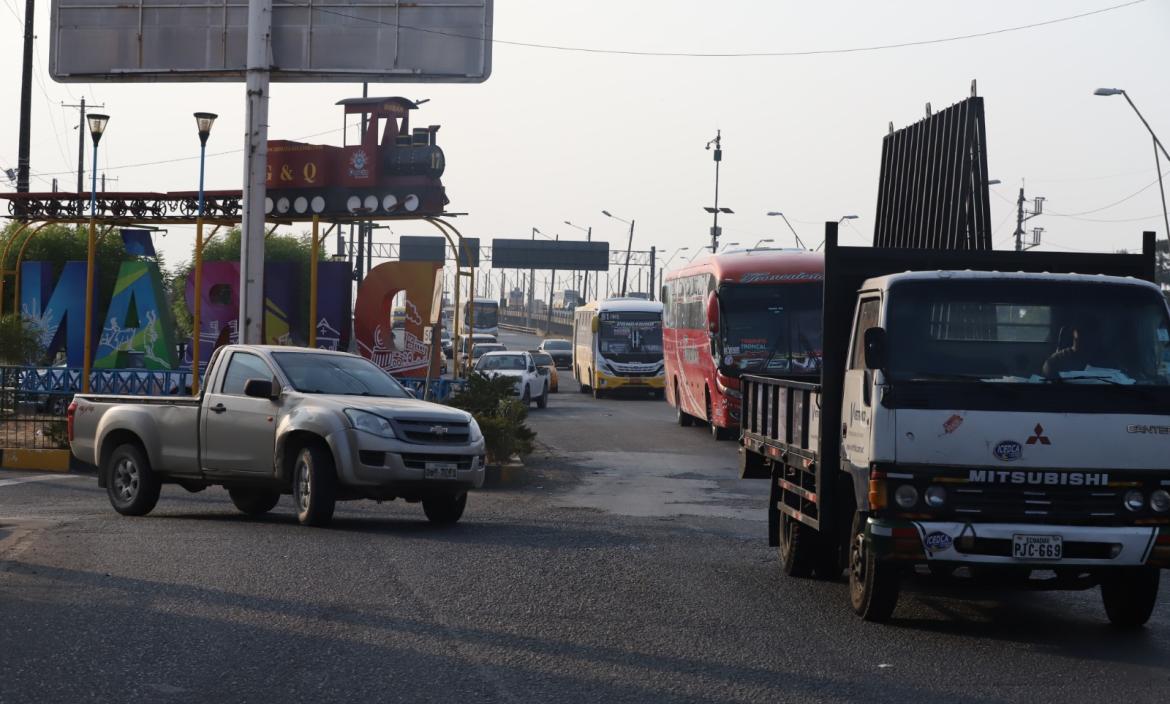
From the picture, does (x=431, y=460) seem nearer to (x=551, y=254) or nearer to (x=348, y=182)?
(x=348, y=182)

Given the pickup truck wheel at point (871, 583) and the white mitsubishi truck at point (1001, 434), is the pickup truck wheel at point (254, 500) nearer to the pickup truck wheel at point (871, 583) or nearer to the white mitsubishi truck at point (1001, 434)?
the white mitsubishi truck at point (1001, 434)

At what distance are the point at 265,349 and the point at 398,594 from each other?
558cm

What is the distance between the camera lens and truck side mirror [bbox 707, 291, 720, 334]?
26.4 metres

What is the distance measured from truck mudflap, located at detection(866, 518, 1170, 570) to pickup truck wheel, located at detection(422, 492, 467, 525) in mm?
6702

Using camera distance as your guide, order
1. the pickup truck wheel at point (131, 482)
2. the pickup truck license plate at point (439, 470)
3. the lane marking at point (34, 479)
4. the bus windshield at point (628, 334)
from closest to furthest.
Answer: the pickup truck license plate at point (439, 470)
the pickup truck wheel at point (131, 482)
the lane marking at point (34, 479)
the bus windshield at point (628, 334)

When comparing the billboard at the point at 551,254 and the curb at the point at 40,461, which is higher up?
the billboard at the point at 551,254

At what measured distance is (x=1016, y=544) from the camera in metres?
8.37

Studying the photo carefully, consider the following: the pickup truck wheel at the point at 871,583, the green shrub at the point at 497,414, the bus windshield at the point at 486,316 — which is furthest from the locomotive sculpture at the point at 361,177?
the bus windshield at the point at 486,316

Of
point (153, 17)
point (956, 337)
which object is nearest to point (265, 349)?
point (956, 337)

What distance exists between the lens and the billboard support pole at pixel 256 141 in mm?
23406

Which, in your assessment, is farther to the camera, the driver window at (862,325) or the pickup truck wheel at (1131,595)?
the driver window at (862,325)

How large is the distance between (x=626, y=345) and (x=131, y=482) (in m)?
31.3

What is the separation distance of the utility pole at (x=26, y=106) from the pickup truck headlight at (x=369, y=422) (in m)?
27.1

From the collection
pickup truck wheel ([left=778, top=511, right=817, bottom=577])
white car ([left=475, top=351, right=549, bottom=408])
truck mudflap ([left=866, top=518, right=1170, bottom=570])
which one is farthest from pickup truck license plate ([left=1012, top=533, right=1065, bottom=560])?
white car ([left=475, top=351, right=549, bottom=408])
